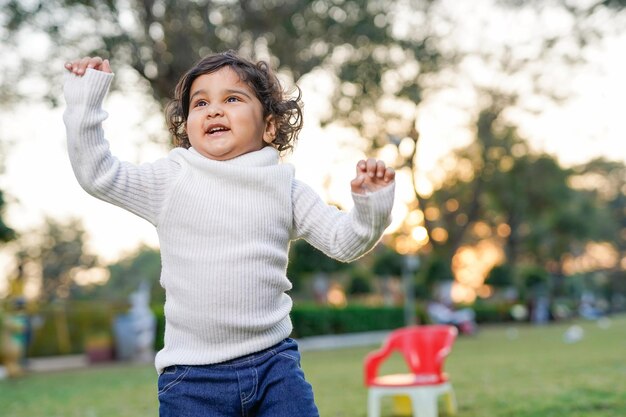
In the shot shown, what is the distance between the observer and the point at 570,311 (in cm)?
4206

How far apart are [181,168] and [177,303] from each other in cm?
42

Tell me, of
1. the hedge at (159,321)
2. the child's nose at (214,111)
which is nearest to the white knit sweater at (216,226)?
the child's nose at (214,111)

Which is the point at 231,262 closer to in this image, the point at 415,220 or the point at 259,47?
the point at 259,47

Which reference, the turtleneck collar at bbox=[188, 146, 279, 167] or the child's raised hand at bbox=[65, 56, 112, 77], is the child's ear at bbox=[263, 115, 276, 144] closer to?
the turtleneck collar at bbox=[188, 146, 279, 167]

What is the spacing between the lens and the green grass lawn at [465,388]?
6.44m

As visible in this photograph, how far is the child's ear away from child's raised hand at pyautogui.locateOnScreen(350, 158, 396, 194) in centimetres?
47

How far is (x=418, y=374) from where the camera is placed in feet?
20.4

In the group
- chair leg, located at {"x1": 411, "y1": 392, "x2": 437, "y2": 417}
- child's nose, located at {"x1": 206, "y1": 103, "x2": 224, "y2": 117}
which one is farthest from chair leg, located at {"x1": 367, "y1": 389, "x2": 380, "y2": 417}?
child's nose, located at {"x1": 206, "y1": 103, "x2": 224, "y2": 117}

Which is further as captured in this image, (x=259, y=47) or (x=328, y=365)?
(x=259, y=47)

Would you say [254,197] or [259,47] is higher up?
[259,47]

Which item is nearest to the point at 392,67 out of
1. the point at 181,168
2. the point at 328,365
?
the point at 328,365

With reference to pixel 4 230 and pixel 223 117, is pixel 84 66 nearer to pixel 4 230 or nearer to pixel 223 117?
pixel 223 117

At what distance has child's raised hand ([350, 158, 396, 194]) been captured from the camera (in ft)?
6.84

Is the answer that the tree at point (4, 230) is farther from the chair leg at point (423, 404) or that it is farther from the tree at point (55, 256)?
the tree at point (55, 256)
